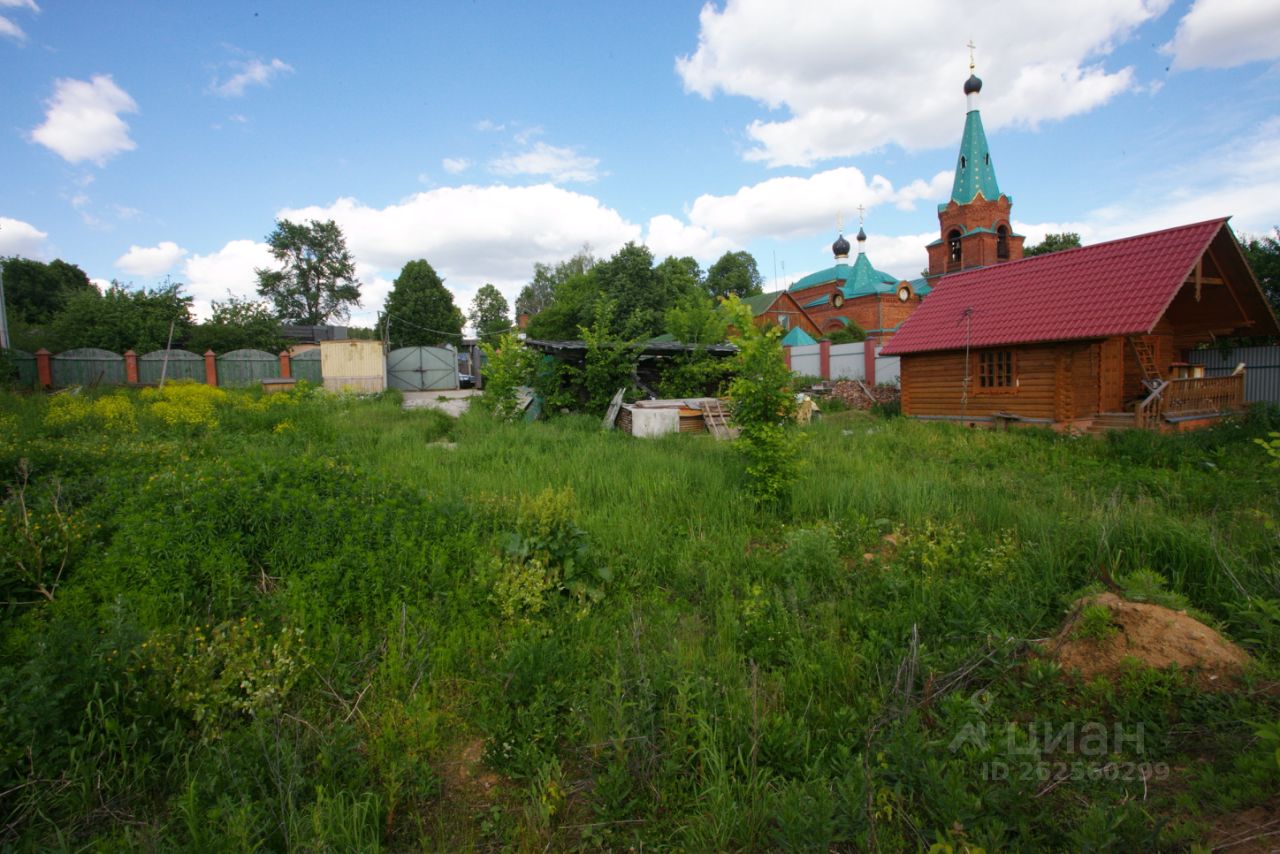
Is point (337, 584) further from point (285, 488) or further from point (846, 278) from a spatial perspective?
point (846, 278)

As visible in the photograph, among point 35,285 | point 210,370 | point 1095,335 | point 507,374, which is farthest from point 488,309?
point 1095,335

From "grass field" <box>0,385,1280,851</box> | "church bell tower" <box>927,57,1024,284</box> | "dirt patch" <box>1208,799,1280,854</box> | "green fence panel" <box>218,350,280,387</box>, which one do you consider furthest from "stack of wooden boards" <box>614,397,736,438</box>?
"church bell tower" <box>927,57,1024,284</box>

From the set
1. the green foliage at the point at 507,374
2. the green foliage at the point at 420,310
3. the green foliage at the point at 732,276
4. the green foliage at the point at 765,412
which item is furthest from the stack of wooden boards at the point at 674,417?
the green foliage at the point at 732,276

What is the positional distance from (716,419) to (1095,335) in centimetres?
782

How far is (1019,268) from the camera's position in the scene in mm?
14781

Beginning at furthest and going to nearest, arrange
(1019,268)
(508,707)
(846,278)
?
(846,278) → (1019,268) → (508,707)

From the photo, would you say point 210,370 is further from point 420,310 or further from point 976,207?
point 976,207

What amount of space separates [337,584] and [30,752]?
1.75m

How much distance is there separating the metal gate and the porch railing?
28462 mm

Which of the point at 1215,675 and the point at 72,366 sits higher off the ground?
the point at 72,366

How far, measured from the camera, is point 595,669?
335 cm

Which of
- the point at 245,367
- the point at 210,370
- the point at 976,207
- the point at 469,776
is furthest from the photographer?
the point at 976,207

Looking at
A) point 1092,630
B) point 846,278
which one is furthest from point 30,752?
point 846,278

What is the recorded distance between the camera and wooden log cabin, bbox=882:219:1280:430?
1180 centimetres
